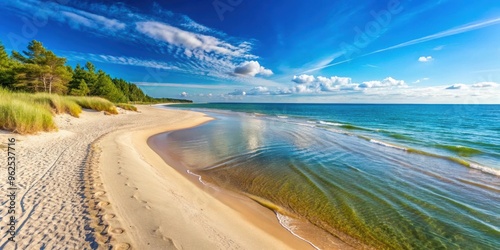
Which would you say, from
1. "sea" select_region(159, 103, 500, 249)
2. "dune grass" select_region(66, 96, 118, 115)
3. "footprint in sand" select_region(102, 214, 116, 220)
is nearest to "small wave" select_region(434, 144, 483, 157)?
"sea" select_region(159, 103, 500, 249)

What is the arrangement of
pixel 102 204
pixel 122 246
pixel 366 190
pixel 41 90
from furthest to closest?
pixel 41 90 < pixel 366 190 < pixel 102 204 < pixel 122 246

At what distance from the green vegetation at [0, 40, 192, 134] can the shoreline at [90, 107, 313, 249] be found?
20.1ft

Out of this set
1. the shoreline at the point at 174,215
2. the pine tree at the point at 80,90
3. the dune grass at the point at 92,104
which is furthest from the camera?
the pine tree at the point at 80,90

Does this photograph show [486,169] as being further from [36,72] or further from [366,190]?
[36,72]

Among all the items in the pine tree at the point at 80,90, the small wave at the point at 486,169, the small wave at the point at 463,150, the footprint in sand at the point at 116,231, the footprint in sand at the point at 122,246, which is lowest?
the small wave at the point at 486,169

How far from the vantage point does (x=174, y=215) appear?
4582mm

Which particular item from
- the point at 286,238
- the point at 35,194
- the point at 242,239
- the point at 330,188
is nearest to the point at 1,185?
the point at 35,194

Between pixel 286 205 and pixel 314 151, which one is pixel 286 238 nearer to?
pixel 286 205

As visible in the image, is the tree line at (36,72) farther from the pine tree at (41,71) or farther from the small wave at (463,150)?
the small wave at (463,150)

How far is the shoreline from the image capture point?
368cm

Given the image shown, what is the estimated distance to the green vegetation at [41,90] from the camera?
992 centimetres

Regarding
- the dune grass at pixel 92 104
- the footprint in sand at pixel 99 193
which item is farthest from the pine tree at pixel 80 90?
the footprint in sand at pixel 99 193

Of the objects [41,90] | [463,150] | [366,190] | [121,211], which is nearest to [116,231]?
[121,211]

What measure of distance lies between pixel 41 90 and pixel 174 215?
42.4m
